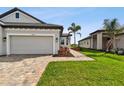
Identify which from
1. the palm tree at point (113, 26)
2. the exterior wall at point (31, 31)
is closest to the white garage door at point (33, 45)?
the exterior wall at point (31, 31)

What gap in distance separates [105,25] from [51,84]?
24030 millimetres

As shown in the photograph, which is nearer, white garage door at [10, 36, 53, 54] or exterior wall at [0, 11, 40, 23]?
white garage door at [10, 36, 53, 54]

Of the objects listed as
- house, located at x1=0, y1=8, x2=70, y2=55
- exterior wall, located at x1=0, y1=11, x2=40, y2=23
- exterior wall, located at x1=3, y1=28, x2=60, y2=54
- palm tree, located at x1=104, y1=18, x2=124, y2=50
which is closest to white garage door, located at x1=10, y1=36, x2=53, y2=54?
house, located at x1=0, y1=8, x2=70, y2=55

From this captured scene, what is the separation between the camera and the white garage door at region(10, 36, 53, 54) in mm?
21281

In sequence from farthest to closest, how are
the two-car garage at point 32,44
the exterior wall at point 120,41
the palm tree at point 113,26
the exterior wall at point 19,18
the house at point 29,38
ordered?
the palm tree at point 113,26
the exterior wall at point 120,41
the exterior wall at point 19,18
the two-car garage at point 32,44
the house at point 29,38

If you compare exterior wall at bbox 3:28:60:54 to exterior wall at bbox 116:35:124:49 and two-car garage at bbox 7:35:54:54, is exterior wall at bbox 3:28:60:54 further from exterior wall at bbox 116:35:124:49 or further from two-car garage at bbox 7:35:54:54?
exterior wall at bbox 116:35:124:49

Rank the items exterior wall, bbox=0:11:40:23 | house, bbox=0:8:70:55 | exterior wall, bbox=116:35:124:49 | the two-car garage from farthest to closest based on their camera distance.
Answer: exterior wall, bbox=116:35:124:49 → exterior wall, bbox=0:11:40:23 → the two-car garage → house, bbox=0:8:70:55

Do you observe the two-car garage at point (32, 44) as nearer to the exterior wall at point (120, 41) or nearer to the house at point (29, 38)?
the house at point (29, 38)

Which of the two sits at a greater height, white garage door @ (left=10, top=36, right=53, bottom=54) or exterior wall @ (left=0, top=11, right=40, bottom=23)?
exterior wall @ (left=0, top=11, right=40, bottom=23)

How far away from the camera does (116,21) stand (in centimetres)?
2955

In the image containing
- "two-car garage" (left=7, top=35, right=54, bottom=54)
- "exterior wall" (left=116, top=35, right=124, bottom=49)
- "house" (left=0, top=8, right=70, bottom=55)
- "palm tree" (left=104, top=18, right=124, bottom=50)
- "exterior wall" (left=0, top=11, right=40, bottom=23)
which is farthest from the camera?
"palm tree" (left=104, top=18, right=124, bottom=50)

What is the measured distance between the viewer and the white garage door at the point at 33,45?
69.8 feet
